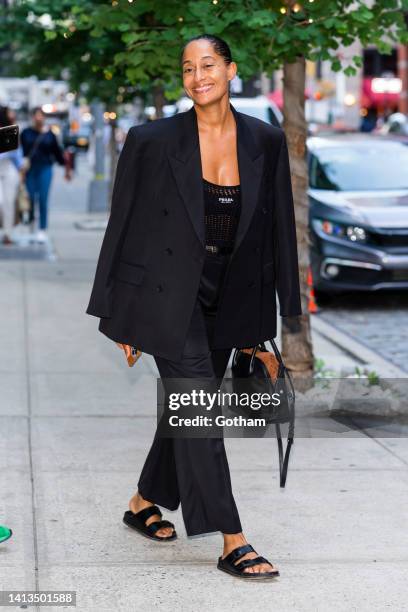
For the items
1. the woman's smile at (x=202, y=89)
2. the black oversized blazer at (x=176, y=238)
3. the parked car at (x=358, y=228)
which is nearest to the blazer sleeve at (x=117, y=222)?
the black oversized blazer at (x=176, y=238)

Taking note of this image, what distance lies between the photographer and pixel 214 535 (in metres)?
5.50

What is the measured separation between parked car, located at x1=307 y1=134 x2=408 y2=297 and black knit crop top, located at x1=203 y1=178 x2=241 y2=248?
765 cm

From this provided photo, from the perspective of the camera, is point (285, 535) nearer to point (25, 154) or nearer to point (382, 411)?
point (382, 411)

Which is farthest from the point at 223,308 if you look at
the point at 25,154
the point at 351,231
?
the point at 25,154

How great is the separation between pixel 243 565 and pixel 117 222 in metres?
1.34

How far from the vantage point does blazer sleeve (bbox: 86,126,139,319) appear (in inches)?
193

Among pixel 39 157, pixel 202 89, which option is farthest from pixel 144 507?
pixel 39 157

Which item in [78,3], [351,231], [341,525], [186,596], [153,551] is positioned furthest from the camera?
[78,3]

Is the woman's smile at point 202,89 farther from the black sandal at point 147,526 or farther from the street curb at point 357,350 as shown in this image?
the street curb at point 357,350

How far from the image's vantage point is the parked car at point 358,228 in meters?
12.5

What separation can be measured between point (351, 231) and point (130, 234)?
7.81 meters

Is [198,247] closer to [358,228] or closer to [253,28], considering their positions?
[253,28]

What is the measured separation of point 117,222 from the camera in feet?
16.2

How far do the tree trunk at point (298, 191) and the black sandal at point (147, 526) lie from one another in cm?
303
